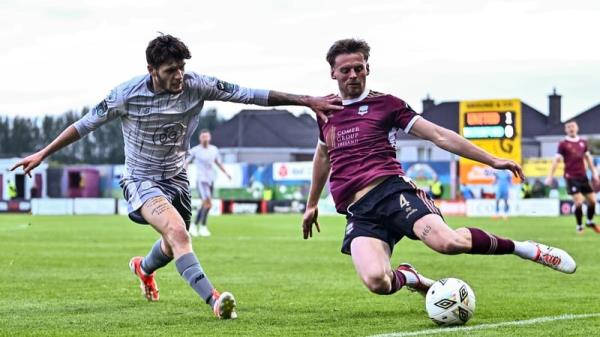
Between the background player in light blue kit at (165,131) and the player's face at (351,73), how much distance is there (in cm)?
13

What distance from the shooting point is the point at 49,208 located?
202 ft

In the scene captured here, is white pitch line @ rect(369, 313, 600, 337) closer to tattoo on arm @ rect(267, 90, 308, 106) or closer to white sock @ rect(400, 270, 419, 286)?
white sock @ rect(400, 270, 419, 286)

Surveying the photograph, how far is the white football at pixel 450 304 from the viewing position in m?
8.14

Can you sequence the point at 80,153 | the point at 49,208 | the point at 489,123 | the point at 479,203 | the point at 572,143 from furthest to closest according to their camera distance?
1. the point at 80,153
2. the point at 49,208
3. the point at 479,203
4. the point at 489,123
5. the point at 572,143

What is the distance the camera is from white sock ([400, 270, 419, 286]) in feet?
28.7

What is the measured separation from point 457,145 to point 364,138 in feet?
2.47

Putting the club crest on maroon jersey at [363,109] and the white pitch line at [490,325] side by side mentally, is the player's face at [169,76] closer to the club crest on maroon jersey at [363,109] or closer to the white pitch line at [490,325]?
the club crest on maroon jersey at [363,109]

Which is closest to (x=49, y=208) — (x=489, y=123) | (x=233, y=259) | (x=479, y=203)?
(x=479, y=203)

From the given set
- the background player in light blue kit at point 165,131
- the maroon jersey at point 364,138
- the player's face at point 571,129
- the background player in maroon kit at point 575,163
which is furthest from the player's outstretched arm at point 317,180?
the background player in maroon kit at point 575,163

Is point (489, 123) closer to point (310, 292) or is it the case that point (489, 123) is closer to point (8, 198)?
point (310, 292)

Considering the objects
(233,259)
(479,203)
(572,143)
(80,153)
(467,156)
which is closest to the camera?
(467,156)

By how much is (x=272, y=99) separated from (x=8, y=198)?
67.5 metres

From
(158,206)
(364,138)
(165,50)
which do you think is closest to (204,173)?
(158,206)

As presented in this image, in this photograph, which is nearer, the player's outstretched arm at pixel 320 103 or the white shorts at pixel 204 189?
the player's outstretched arm at pixel 320 103
